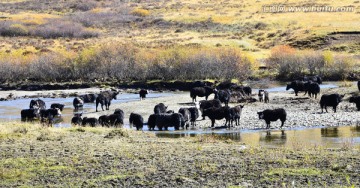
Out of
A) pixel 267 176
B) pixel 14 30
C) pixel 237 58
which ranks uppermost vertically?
pixel 14 30

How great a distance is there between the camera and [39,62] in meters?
64.7

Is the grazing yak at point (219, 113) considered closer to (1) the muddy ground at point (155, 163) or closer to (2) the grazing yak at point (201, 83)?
(1) the muddy ground at point (155, 163)

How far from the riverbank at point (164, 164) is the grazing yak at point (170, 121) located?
28.8 ft

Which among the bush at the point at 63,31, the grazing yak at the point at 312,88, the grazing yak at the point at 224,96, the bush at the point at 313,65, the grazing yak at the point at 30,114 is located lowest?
the grazing yak at the point at 30,114

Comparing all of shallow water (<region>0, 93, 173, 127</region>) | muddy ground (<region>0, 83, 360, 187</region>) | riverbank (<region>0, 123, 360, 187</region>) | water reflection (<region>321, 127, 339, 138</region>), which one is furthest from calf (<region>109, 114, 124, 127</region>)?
water reflection (<region>321, 127, 339, 138</region>)

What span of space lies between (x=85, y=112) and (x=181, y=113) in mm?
11005

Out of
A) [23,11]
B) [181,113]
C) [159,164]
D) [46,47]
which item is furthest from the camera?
[23,11]

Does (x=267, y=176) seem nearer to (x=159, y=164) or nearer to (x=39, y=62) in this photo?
(x=159, y=164)

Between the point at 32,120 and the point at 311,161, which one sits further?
the point at 32,120

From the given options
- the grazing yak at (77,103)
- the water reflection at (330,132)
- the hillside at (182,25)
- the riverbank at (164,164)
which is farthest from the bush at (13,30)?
the riverbank at (164,164)

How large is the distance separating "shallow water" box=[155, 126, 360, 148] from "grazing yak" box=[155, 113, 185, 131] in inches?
25.1

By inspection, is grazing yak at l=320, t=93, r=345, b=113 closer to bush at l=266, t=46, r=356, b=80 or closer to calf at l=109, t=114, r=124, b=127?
calf at l=109, t=114, r=124, b=127

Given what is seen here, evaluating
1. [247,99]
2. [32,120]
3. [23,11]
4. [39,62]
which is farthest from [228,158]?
[23,11]

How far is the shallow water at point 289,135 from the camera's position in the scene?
23.3 m
